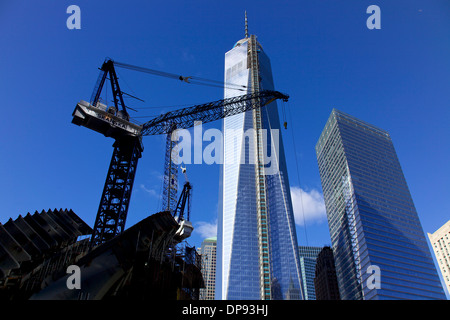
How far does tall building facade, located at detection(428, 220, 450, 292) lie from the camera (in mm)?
164625

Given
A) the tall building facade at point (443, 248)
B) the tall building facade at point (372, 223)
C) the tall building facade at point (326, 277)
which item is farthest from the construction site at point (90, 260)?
the tall building facade at point (443, 248)

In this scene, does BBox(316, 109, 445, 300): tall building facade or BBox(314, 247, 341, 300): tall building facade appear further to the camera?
BBox(314, 247, 341, 300): tall building facade

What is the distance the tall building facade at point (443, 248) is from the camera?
165 meters

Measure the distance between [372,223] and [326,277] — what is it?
44002 mm

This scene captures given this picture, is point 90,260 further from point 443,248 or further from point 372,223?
point 443,248

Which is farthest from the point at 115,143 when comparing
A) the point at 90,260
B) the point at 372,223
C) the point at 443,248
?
the point at 443,248

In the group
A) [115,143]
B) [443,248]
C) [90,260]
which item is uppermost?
[443,248]

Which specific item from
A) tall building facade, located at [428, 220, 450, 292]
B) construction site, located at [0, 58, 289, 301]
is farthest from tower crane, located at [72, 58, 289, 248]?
tall building facade, located at [428, 220, 450, 292]

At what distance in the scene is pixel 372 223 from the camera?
156125 millimetres

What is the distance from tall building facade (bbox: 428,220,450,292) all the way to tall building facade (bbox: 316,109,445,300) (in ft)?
50.2

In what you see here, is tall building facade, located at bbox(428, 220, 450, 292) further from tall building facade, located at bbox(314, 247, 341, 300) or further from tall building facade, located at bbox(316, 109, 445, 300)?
tall building facade, located at bbox(314, 247, 341, 300)

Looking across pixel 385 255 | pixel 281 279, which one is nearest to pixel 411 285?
pixel 385 255
